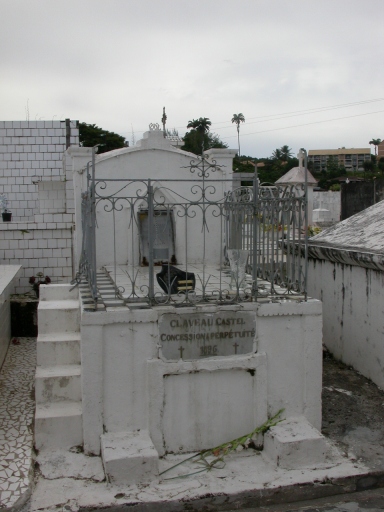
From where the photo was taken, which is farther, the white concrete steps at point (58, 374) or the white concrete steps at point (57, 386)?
the white concrete steps at point (57, 386)

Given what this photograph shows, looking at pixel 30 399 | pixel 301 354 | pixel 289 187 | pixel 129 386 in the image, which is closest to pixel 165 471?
pixel 129 386

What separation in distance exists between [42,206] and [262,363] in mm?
7938

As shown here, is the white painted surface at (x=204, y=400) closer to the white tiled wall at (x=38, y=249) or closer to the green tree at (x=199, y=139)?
the white tiled wall at (x=38, y=249)

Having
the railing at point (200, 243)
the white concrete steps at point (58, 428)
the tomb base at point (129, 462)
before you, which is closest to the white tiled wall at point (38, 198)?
the railing at point (200, 243)

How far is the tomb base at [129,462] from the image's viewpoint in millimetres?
4617

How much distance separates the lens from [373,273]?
22.6 ft

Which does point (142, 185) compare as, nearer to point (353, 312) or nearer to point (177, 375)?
point (353, 312)

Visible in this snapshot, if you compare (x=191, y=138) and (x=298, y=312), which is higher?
(x=191, y=138)

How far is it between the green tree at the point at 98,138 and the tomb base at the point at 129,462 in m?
26.1

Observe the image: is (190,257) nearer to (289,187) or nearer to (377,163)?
(289,187)

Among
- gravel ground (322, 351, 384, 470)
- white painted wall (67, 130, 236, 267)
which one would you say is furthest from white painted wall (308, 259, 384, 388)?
white painted wall (67, 130, 236, 267)

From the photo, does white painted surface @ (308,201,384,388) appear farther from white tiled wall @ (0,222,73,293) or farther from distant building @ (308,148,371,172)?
distant building @ (308,148,371,172)

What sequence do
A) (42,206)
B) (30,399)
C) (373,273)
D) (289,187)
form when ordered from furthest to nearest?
(42,206) < (373,273) < (30,399) < (289,187)

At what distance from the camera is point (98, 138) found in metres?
30.6
